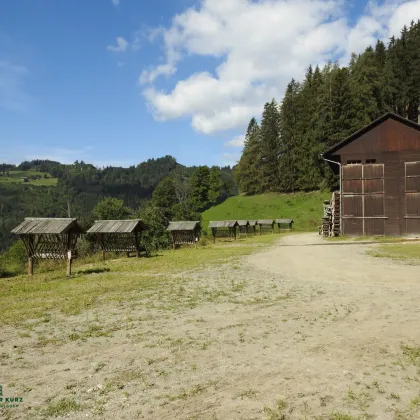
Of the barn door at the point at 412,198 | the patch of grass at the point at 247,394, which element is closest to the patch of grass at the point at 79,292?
the patch of grass at the point at 247,394

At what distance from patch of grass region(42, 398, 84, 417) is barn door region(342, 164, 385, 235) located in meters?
29.3

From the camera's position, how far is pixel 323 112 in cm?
6044

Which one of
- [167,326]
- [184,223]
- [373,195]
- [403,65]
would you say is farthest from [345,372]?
[403,65]

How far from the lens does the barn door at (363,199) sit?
96.2ft

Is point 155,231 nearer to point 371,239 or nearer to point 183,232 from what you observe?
point 183,232

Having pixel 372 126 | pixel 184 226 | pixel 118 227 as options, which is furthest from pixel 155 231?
pixel 372 126

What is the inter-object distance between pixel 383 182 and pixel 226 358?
27.7 m

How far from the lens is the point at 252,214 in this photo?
63875 mm

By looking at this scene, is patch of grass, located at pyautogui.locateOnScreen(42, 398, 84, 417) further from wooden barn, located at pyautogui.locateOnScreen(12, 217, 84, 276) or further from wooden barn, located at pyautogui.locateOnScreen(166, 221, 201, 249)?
wooden barn, located at pyautogui.locateOnScreen(166, 221, 201, 249)

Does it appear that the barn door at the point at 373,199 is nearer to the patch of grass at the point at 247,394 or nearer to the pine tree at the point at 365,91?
the patch of grass at the point at 247,394

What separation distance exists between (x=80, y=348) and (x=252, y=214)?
58.3m

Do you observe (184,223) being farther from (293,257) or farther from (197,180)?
(197,180)

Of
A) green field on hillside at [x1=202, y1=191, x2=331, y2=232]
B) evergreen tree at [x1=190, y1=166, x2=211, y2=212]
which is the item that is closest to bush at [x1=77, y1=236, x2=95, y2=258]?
green field on hillside at [x1=202, y1=191, x2=331, y2=232]

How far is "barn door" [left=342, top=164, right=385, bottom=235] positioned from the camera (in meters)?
29.3
